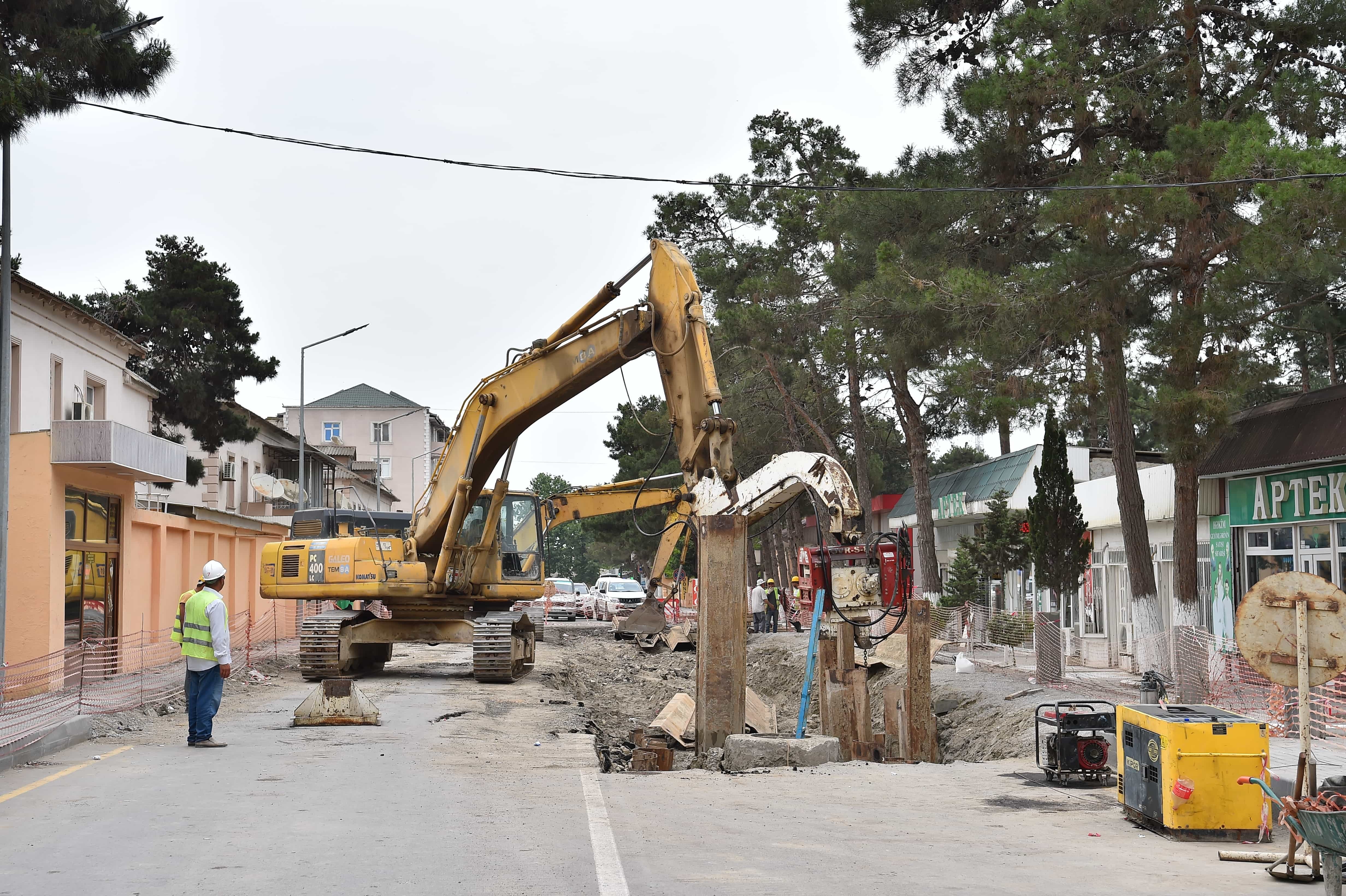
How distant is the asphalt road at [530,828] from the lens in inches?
281

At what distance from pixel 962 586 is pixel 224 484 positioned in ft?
95.1

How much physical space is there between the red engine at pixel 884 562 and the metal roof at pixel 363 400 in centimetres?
8612

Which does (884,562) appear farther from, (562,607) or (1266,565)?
(562,607)

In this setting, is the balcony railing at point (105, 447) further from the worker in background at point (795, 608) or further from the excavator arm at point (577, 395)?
the worker in background at point (795, 608)

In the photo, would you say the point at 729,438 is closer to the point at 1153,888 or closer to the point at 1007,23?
the point at 1153,888

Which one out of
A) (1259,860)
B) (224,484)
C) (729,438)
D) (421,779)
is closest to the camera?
(1259,860)

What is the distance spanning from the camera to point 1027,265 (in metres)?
21.3

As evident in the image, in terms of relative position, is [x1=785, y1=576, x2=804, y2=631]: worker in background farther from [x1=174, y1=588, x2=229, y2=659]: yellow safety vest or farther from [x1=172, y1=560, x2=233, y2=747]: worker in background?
[x1=174, y1=588, x2=229, y2=659]: yellow safety vest

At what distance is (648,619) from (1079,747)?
27.8 feet

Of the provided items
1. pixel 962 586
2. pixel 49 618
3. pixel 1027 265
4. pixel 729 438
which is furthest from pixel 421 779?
pixel 962 586

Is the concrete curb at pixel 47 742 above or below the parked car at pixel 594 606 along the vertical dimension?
above

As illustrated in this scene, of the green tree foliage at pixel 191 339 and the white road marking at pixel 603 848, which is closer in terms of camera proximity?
the white road marking at pixel 603 848

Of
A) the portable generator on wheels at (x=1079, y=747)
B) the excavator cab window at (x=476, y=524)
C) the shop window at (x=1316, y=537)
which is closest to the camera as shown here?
the portable generator on wheels at (x=1079, y=747)

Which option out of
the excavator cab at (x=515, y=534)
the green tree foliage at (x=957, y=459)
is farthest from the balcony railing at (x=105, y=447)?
the green tree foliage at (x=957, y=459)
